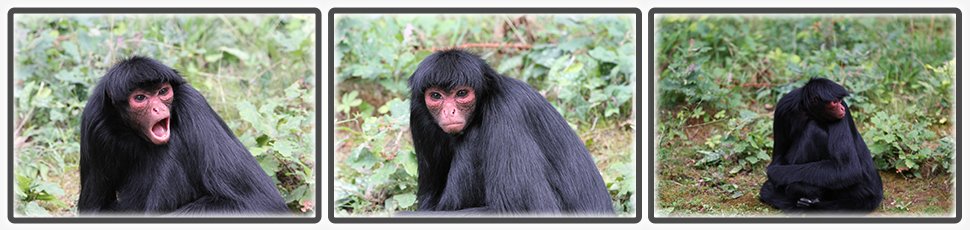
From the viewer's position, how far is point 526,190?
21.3ft

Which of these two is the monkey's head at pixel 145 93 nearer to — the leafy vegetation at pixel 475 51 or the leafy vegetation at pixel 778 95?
the leafy vegetation at pixel 475 51

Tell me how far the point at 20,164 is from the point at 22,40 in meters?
0.66

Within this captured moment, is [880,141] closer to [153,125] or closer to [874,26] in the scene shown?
[874,26]

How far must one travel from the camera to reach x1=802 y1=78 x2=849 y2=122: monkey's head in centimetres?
754

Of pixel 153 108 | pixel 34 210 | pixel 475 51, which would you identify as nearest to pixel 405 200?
pixel 475 51

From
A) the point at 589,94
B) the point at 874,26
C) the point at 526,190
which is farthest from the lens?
the point at 589,94

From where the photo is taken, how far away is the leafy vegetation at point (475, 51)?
762 cm

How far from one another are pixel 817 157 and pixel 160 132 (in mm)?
3629

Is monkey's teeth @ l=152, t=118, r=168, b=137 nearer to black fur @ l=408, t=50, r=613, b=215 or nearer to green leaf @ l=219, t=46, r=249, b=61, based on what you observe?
black fur @ l=408, t=50, r=613, b=215

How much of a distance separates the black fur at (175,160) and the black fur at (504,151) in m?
0.92

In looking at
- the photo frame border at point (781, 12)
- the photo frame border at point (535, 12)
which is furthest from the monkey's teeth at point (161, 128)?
the photo frame border at point (781, 12)

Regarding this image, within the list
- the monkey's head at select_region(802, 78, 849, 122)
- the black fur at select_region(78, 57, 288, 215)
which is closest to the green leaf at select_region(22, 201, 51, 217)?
the black fur at select_region(78, 57, 288, 215)

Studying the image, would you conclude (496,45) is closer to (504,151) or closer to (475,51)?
(475,51)
